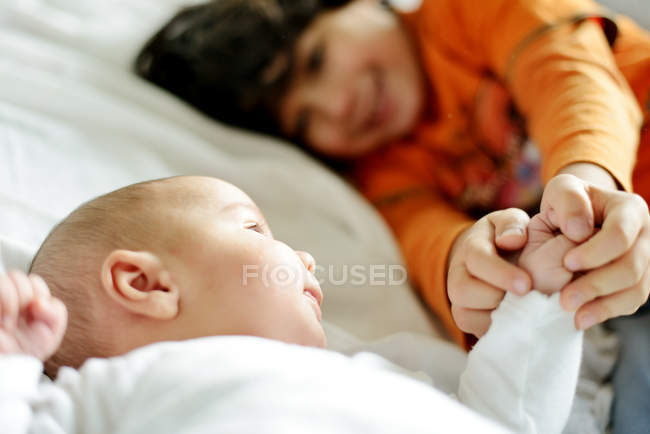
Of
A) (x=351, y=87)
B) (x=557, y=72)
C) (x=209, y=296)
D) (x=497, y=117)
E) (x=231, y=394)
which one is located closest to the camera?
(x=231, y=394)

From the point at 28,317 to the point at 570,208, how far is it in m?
0.41

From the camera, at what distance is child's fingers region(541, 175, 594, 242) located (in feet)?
1.47

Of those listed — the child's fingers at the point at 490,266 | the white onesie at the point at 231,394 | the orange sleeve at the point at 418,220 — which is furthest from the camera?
the orange sleeve at the point at 418,220

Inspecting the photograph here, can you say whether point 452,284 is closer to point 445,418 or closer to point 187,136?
point 445,418

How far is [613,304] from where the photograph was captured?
1.53ft

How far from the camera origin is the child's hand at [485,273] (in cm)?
48

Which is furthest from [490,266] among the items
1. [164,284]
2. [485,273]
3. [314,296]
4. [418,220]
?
[418,220]

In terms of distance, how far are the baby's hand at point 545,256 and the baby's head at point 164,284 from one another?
0.18 metres

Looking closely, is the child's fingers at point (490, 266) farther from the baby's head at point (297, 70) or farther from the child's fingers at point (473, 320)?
the baby's head at point (297, 70)

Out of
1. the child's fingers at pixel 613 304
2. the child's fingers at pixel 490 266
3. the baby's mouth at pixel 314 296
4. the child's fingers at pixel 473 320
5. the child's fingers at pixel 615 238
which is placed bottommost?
the child's fingers at pixel 473 320

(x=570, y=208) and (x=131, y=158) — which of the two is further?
(x=131, y=158)

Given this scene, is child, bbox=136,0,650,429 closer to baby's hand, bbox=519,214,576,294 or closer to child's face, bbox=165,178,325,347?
baby's hand, bbox=519,214,576,294

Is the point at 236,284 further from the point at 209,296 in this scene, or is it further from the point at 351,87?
the point at 351,87

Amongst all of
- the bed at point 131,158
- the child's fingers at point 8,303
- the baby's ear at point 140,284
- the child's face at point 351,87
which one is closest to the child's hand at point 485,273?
the bed at point 131,158
